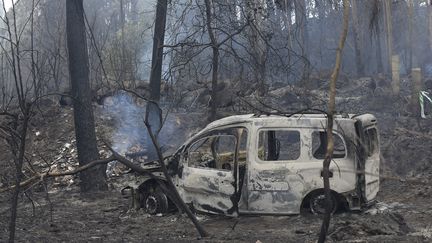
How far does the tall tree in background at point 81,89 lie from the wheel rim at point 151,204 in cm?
338

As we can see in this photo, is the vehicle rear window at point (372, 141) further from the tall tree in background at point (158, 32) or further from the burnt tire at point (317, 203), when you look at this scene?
the tall tree in background at point (158, 32)

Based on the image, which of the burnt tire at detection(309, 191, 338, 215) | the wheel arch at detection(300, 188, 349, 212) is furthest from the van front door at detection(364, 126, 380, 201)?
the burnt tire at detection(309, 191, 338, 215)

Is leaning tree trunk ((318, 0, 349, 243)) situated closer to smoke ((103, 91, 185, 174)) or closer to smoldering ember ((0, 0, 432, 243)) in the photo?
smoldering ember ((0, 0, 432, 243))

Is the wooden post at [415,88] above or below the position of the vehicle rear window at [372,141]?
above

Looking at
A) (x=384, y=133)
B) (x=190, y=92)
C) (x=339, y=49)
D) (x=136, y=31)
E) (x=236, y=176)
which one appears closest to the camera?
(x=339, y=49)

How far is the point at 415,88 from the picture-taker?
1675 cm

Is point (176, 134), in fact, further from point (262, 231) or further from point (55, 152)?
point (262, 231)

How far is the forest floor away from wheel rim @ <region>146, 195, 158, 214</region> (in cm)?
11

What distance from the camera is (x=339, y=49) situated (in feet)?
16.0

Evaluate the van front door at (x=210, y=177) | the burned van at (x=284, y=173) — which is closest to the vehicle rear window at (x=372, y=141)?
the burned van at (x=284, y=173)

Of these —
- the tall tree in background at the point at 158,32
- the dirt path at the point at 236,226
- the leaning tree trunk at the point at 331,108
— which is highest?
the tall tree in background at the point at 158,32

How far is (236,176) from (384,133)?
8.01 metres

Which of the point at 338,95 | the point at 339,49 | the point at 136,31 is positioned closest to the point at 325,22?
the point at 136,31

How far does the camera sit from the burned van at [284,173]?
7.82m
